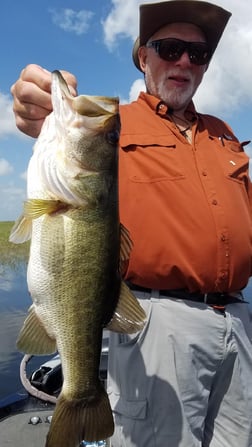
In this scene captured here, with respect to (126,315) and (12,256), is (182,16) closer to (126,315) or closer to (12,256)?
(126,315)

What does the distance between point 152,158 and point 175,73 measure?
2.77 feet

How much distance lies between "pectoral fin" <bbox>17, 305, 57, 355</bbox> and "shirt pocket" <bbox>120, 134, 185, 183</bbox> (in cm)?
123

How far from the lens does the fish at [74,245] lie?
2.61m

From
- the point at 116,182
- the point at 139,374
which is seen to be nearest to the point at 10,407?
the point at 139,374

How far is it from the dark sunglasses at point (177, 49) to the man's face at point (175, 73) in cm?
3

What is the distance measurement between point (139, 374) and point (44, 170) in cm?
153

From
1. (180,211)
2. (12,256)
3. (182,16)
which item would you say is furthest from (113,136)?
(12,256)

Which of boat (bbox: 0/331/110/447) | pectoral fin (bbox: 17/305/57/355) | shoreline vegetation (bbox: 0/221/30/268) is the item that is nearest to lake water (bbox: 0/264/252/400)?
shoreline vegetation (bbox: 0/221/30/268)

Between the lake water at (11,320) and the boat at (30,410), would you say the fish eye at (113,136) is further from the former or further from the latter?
the lake water at (11,320)

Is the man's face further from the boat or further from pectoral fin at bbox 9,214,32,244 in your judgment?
the boat

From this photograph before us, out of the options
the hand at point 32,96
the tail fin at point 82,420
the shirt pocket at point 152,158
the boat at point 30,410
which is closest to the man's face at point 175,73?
the shirt pocket at point 152,158

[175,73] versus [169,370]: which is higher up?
[175,73]

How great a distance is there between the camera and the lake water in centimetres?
1108

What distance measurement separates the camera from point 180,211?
336 centimetres
